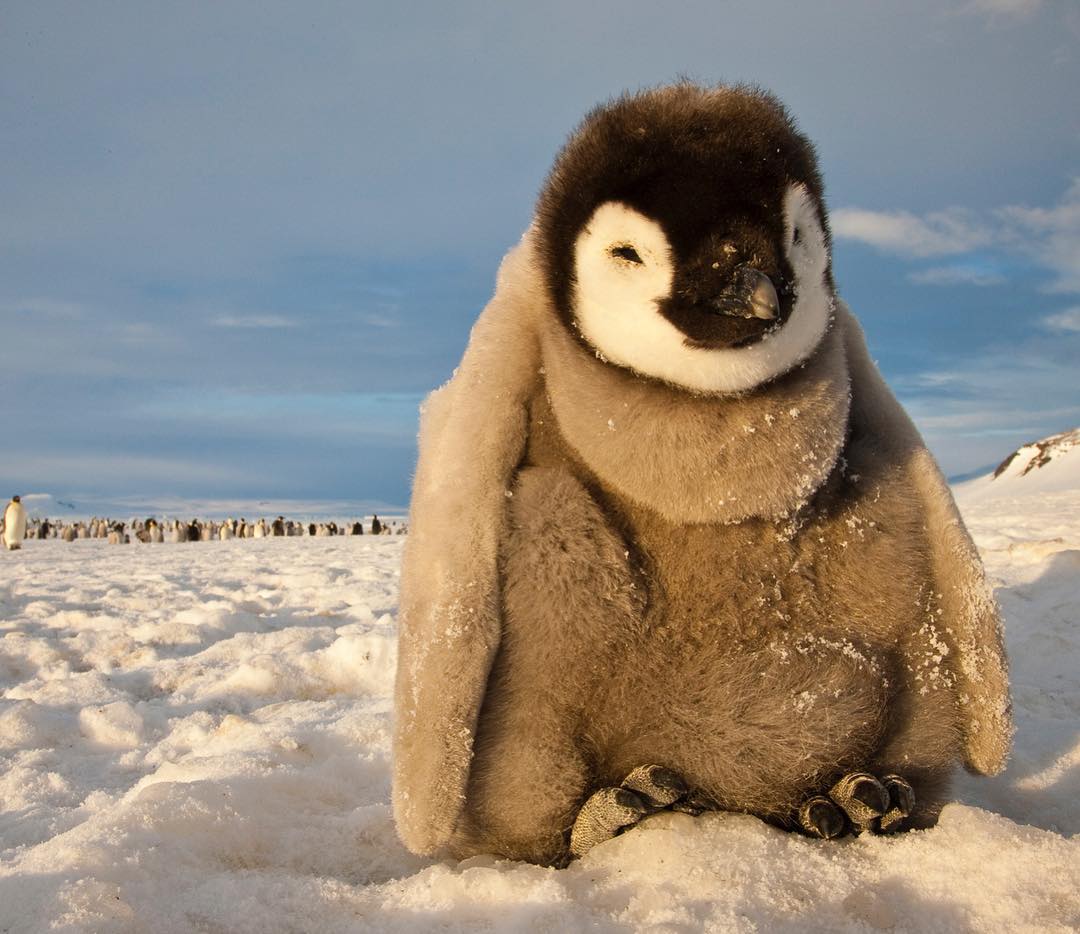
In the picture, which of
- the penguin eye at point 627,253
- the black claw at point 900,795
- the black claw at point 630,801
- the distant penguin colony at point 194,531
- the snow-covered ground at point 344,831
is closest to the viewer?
the snow-covered ground at point 344,831

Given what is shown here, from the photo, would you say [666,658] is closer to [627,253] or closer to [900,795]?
[900,795]

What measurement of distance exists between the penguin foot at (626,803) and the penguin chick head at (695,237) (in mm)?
760

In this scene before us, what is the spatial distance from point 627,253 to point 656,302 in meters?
0.11

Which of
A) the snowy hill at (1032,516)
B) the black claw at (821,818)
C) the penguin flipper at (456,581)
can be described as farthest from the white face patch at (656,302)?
the snowy hill at (1032,516)

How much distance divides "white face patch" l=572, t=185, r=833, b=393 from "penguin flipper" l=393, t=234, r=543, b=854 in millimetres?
257

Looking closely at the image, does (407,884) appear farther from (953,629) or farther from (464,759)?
(953,629)

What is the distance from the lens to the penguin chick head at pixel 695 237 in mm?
1784

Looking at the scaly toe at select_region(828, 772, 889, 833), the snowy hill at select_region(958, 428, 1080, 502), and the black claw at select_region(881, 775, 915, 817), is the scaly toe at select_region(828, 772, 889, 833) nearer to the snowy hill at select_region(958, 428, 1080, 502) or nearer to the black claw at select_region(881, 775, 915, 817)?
the black claw at select_region(881, 775, 915, 817)

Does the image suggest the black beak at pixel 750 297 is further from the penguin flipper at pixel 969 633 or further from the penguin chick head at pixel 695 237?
the penguin flipper at pixel 969 633

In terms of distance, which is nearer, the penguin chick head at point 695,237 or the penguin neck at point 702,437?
the penguin chick head at point 695,237

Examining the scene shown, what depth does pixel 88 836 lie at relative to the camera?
6.90ft

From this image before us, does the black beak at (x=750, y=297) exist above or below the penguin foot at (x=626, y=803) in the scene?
above

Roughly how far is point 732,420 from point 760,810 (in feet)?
2.64

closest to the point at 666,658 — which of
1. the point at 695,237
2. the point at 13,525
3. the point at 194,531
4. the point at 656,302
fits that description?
the point at 656,302
